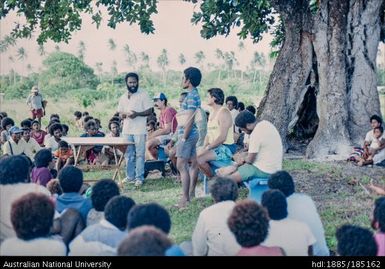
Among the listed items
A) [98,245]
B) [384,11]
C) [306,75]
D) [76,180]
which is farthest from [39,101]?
[98,245]

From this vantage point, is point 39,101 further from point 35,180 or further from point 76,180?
point 76,180

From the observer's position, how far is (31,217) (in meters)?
3.98

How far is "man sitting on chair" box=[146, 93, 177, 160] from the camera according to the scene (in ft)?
33.6

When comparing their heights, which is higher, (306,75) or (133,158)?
(306,75)

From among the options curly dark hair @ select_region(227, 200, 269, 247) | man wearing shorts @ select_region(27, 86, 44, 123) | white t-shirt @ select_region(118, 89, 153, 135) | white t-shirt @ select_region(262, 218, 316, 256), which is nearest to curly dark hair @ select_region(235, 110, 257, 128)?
white t-shirt @ select_region(262, 218, 316, 256)

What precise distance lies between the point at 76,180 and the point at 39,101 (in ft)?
43.9

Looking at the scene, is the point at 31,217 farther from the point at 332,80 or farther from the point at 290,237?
the point at 332,80

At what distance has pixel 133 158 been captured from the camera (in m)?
9.67

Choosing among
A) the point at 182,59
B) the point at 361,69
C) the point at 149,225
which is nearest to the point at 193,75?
the point at 149,225

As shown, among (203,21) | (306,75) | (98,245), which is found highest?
(203,21)

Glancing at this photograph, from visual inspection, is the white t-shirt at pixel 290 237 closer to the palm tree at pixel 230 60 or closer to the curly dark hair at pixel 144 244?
the curly dark hair at pixel 144 244

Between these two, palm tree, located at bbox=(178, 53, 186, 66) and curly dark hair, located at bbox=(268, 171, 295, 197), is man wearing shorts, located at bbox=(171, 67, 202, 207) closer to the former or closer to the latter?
curly dark hair, located at bbox=(268, 171, 295, 197)

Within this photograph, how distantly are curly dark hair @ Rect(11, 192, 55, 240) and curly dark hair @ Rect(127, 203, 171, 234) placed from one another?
57cm

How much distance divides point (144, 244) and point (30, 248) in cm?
104
